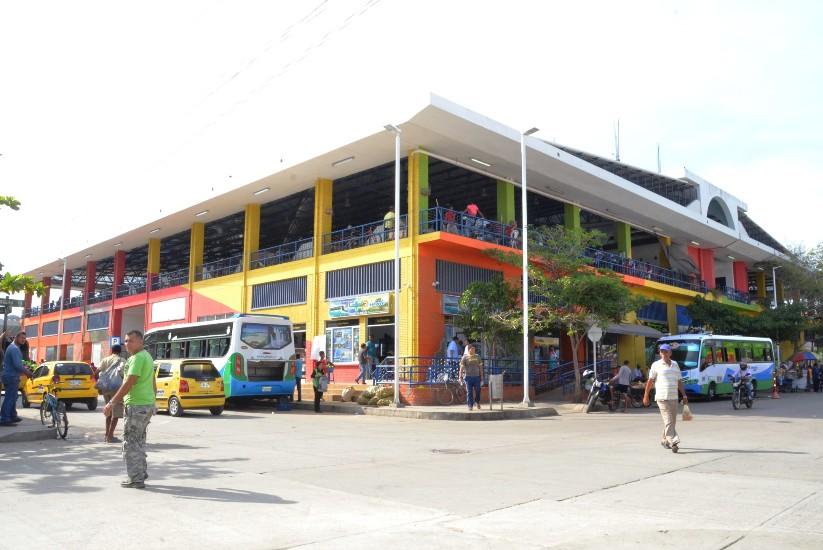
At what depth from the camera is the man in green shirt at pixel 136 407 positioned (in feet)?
24.9

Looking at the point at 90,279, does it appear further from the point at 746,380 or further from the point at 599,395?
the point at 746,380

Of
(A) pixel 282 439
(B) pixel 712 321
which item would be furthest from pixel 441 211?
(B) pixel 712 321

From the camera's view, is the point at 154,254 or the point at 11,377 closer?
the point at 11,377

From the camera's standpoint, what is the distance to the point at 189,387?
18609 mm

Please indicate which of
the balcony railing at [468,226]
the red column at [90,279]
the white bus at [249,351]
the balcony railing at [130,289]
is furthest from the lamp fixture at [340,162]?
the red column at [90,279]


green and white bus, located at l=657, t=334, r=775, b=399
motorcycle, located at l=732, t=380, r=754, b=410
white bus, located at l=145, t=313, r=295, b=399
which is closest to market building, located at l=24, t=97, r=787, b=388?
green and white bus, located at l=657, t=334, r=775, b=399

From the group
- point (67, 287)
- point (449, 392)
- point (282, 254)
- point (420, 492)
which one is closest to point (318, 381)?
point (449, 392)

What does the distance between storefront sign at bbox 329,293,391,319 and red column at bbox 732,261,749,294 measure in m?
37.0

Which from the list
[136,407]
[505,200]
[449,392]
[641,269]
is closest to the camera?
[136,407]

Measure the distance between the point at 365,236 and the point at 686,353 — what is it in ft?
47.1

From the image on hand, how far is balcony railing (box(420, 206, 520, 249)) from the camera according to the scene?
2492 centimetres

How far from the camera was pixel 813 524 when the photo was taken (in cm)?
592

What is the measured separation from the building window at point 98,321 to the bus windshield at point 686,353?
36.8m

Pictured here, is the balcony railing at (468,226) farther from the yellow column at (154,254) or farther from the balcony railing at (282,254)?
the yellow column at (154,254)
